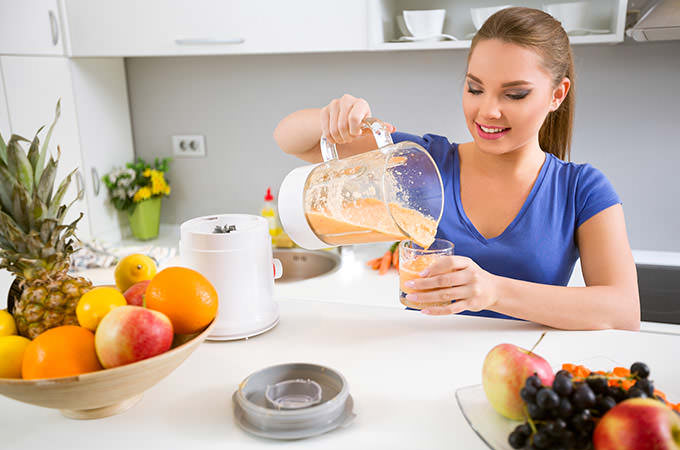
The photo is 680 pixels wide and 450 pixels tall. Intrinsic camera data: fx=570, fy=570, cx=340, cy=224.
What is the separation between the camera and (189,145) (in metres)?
2.55

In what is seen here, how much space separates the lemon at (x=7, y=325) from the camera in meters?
0.81

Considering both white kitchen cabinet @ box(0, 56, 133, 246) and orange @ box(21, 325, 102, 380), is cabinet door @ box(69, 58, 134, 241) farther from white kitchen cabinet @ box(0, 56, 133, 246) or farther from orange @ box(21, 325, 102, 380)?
orange @ box(21, 325, 102, 380)

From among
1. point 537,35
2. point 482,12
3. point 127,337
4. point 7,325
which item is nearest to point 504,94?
point 537,35

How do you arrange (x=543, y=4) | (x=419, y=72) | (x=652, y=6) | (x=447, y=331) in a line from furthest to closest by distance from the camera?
(x=419, y=72)
(x=543, y=4)
(x=652, y=6)
(x=447, y=331)

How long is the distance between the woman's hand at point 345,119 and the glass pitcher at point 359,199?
22mm

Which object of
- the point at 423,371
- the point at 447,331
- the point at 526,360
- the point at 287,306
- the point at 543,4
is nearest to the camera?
the point at 526,360

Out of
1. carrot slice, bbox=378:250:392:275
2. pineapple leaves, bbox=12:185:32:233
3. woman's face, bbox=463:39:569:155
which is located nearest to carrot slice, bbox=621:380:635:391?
woman's face, bbox=463:39:569:155

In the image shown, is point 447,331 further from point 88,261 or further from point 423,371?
point 88,261

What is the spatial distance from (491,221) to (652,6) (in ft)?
2.83

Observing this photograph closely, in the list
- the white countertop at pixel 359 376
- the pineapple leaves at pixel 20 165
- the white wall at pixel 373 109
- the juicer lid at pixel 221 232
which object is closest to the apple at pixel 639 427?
the white countertop at pixel 359 376

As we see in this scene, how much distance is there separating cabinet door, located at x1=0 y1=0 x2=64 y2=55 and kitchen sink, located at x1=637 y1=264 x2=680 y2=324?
2270 millimetres

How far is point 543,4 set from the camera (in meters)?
1.90

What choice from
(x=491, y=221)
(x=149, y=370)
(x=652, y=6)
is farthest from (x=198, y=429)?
(x=652, y=6)

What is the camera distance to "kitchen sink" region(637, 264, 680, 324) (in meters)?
1.89
